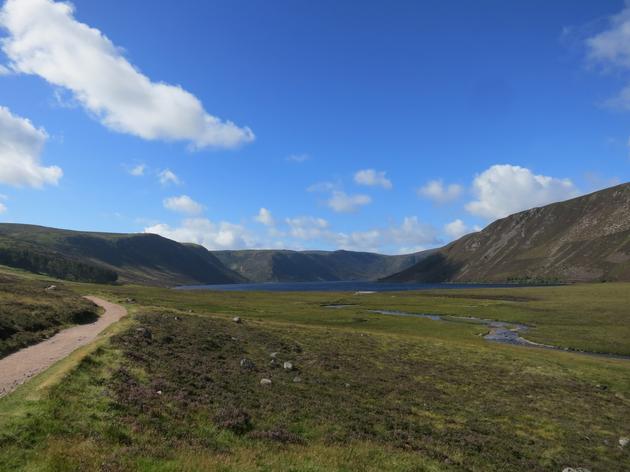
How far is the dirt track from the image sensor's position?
78.2 feet

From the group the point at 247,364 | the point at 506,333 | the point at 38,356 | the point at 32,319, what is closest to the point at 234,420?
the point at 247,364

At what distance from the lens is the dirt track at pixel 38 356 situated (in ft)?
78.2

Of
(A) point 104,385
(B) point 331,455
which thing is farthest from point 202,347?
(B) point 331,455

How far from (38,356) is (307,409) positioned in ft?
68.8

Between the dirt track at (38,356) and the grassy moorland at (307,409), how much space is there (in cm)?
294

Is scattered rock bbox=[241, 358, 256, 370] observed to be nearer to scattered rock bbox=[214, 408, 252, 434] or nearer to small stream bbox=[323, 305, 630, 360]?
scattered rock bbox=[214, 408, 252, 434]

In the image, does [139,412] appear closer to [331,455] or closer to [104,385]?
[104,385]

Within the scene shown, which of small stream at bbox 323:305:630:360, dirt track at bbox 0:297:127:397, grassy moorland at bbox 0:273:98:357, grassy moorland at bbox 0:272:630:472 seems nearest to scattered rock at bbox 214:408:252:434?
grassy moorland at bbox 0:272:630:472

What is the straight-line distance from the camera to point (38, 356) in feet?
102

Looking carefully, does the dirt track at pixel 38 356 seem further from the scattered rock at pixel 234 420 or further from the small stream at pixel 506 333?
the small stream at pixel 506 333

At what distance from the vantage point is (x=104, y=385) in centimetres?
2225

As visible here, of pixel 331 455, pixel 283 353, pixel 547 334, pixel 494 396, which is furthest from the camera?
pixel 547 334

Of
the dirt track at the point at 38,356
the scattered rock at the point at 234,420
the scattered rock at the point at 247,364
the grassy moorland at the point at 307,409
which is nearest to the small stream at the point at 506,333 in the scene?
the grassy moorland at the point at 307,409

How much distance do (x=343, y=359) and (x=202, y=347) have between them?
575 inches
